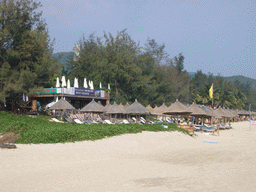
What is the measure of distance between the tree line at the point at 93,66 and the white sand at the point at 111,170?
1081cm

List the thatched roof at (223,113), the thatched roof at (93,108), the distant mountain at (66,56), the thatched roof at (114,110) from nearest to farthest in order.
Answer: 1. the thatched roof at (93,108)
2. the thatched roof at (114,110)
3. the distant mountain at (66,56)
4. the thatched roof at (223,113)

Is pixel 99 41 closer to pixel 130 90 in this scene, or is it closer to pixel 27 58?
pixel 130 90

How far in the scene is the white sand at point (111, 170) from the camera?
6.75 m

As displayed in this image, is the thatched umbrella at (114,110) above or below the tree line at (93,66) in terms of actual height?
below

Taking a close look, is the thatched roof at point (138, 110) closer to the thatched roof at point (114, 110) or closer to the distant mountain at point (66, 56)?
the thatched roof at point (114, 110)

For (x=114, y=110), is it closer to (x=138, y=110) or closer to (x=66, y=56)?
(x=138, y=110)

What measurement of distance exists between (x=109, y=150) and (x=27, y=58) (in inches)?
541

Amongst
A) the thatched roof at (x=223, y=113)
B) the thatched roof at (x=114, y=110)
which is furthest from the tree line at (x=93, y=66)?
the thatched roof at (x=223, y=113)

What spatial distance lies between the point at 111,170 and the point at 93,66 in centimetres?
3918

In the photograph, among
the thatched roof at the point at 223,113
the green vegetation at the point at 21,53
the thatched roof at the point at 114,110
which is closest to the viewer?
the green vegetation at the point at 21,53

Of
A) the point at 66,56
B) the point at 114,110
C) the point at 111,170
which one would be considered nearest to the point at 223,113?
the point at 114,110

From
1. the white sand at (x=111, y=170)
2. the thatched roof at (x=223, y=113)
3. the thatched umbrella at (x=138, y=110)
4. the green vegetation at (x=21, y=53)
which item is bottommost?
the white sand at (x=111, y=170)

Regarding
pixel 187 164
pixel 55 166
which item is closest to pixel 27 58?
pixel 55 166

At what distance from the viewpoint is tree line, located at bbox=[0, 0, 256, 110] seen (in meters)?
21.4
